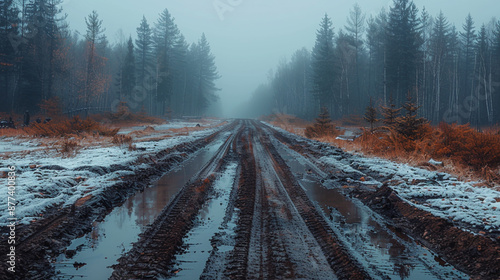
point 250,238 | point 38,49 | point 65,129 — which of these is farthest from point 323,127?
point 38,49

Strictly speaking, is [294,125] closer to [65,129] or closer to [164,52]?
[164,52]

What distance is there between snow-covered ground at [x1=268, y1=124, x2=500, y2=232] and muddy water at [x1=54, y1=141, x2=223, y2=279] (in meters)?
A: 5.01

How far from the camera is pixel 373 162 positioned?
10969mm

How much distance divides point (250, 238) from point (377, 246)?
179 cm

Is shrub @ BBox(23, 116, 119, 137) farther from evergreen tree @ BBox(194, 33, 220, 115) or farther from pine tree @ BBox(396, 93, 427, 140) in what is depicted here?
evergreen tree @ BBox(194, 33, 220, 115)

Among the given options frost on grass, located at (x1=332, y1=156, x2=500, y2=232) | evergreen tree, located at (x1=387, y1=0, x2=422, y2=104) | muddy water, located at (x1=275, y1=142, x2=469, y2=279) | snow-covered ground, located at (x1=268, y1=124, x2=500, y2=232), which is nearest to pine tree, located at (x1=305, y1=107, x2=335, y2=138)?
snow-covered ground, located at (x1=268, y1=124, x2=500, y2=232)

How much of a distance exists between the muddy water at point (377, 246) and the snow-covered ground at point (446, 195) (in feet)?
3.57

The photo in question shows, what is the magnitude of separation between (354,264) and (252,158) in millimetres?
9009

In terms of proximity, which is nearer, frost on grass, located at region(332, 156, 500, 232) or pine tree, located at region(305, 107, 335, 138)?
frost on grass, located at region(332, 156, 500, 232)

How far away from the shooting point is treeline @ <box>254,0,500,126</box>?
3462 centimetres

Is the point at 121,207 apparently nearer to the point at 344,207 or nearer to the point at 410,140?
the point at 344,207

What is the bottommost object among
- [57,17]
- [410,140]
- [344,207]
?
[344,207]

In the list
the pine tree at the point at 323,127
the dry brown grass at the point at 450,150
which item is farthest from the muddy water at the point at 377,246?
the pine tree at the point at 323,127

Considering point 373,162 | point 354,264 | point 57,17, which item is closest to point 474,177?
point 373,162
